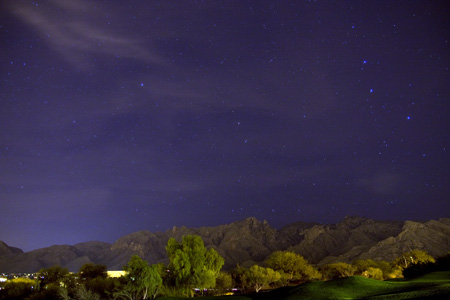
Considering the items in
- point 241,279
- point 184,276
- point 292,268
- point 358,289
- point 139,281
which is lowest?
point 241,279

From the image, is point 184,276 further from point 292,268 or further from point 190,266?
point 292,268

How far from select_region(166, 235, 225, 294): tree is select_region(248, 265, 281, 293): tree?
44.0 feet

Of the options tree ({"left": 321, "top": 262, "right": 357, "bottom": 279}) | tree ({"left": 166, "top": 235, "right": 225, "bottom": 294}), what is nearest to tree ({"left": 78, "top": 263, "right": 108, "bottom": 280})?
tree ({"left": 166, "top": 235, "right": 225, "bottom": 294})

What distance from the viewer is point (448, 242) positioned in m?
159

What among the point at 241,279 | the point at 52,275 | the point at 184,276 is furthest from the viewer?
the point at 52,275

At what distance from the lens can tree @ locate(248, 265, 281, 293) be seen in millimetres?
76438

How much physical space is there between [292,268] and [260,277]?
16.1m

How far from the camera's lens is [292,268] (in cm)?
8938

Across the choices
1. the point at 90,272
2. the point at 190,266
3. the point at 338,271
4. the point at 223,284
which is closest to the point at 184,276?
the point at 190,266

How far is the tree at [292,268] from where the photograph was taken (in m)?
89.1

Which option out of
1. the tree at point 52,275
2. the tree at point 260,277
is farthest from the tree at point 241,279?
the tree at point 52,275

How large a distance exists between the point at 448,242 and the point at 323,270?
314ft

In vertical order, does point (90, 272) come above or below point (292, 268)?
above

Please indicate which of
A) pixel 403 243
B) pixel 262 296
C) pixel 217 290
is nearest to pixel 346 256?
pixel 403 243
